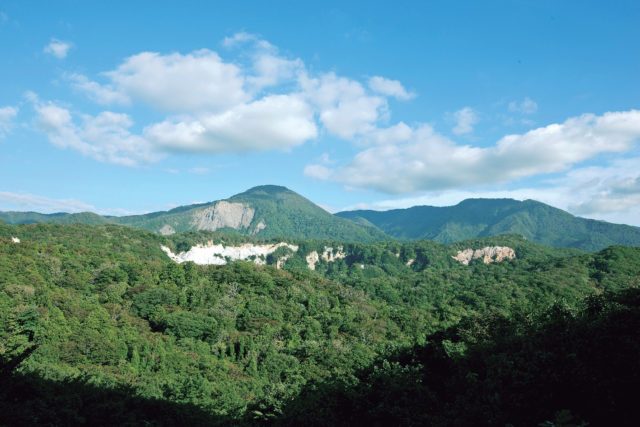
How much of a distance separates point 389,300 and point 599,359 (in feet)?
411

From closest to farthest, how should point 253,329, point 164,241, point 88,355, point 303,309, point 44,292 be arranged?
point 88,355, point 44,292, point 253,329, point 303,309, point 164,241

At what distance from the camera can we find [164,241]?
597 ft

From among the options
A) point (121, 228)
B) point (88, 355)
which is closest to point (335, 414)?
point (88, 355)

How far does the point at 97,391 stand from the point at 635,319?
39968mm

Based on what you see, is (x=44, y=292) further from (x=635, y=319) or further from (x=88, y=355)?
(x=635, y=319)

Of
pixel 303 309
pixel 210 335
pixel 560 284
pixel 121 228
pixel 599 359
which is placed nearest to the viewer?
pixel 599 359

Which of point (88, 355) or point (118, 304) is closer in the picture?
point (88, 355)

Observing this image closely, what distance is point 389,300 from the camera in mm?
139500

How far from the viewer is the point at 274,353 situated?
53406 mm

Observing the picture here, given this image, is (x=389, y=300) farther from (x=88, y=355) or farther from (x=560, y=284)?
(x=88, y=355)

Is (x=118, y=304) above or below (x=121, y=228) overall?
below

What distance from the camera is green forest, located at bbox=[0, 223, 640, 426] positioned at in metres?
18.4

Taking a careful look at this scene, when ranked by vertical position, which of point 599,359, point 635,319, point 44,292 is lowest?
point 44,292

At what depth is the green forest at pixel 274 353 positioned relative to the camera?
18.4 metres
